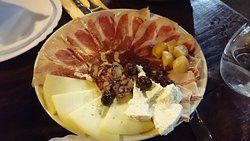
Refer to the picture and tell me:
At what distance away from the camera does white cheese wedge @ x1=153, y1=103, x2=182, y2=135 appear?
2.53ft

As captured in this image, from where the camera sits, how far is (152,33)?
976 mm

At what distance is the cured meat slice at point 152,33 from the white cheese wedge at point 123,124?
0.23 meters

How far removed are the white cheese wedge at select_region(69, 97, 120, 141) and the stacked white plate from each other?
30 cm

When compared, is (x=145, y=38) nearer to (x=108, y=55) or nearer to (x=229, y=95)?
(x=108, y=55)

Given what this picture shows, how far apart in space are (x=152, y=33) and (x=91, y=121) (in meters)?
0.30

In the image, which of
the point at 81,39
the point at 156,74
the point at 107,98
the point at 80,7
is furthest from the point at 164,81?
the point at 80,7

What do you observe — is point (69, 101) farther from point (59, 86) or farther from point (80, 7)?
point (80, 7)

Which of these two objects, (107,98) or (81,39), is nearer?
(107,98)

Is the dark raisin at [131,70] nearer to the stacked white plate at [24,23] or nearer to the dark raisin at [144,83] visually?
the dark raisin at [144,83]

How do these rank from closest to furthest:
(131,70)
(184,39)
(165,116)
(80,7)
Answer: (165,116), (131,70), (184,39), (80,7)

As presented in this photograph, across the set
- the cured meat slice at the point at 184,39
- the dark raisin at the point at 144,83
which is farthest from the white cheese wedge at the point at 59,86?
the cured meat slice at the point at 184,39

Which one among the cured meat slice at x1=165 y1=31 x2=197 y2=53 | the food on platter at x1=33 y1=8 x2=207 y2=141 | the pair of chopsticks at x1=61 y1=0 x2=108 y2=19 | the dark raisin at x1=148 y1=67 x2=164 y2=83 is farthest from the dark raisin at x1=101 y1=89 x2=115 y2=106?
the pair of chopsticks at x1=61 y1=0 x2=108 y2=19

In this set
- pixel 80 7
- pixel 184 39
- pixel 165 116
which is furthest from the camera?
pixel 80 7

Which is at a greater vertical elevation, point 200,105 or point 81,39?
point 81,39
